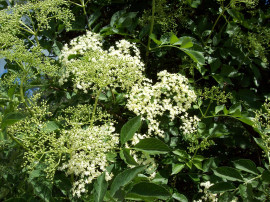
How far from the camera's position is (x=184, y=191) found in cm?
220

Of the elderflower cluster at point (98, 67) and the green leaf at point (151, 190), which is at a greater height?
the elderflower cluster at point (98, 67)

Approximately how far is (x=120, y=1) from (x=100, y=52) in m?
0.84

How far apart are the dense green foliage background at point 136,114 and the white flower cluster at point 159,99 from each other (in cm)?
5

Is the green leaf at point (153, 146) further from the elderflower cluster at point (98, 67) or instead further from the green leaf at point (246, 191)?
the green leaf at point (246, 191)

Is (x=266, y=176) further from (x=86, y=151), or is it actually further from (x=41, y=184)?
(x=41, y=184)

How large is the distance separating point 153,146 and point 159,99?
1.48 ft

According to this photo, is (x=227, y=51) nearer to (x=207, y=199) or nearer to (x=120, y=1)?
(x=120, y=1)

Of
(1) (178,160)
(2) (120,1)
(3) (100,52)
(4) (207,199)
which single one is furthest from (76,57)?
(4) (207,199)

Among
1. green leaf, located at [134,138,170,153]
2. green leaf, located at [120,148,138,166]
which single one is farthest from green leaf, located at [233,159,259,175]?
green leaf, located at [120,148,138,166]

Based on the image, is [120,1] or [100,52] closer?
[100,52]

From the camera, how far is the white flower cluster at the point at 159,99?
4.97ft

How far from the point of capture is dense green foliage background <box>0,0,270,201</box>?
127 centimetres

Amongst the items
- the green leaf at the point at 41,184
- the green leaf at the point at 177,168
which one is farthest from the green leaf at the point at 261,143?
the green leaf at the point at 41,184

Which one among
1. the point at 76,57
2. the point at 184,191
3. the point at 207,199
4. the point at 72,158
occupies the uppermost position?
the point at 76,57
